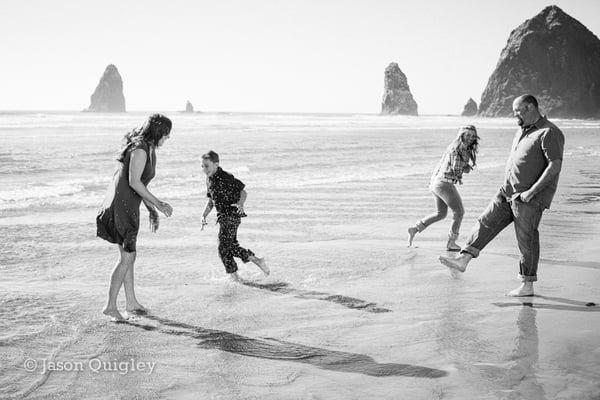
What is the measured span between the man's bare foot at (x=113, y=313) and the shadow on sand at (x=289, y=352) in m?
0.07

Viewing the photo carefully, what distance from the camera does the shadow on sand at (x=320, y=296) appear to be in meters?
5.29

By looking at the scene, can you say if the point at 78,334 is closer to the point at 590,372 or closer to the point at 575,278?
the point at 590,372

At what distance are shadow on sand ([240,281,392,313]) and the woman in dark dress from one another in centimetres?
155

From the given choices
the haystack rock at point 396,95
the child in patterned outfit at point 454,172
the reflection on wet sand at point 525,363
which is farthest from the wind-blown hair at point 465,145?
the haystack rock at point 396,95

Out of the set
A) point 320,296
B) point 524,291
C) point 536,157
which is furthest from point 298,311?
point 536,157

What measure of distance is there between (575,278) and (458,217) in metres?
1.84

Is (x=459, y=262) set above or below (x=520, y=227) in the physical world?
below

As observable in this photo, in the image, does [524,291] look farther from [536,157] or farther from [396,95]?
[396,95]

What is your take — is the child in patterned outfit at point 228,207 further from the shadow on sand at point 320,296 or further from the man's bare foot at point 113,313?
the man's bare foot at point 113,313

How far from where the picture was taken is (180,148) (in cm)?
2648

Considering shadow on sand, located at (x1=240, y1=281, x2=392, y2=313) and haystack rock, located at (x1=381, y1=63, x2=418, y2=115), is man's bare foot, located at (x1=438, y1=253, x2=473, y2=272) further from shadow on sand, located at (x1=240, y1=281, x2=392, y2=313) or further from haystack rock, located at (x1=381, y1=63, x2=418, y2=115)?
haystack rock, located at (x1=381, y1=63, x2=418, y2=115)

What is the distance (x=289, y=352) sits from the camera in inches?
166

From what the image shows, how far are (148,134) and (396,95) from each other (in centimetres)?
18132

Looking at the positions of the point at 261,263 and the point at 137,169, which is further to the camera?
the point at 261,263
